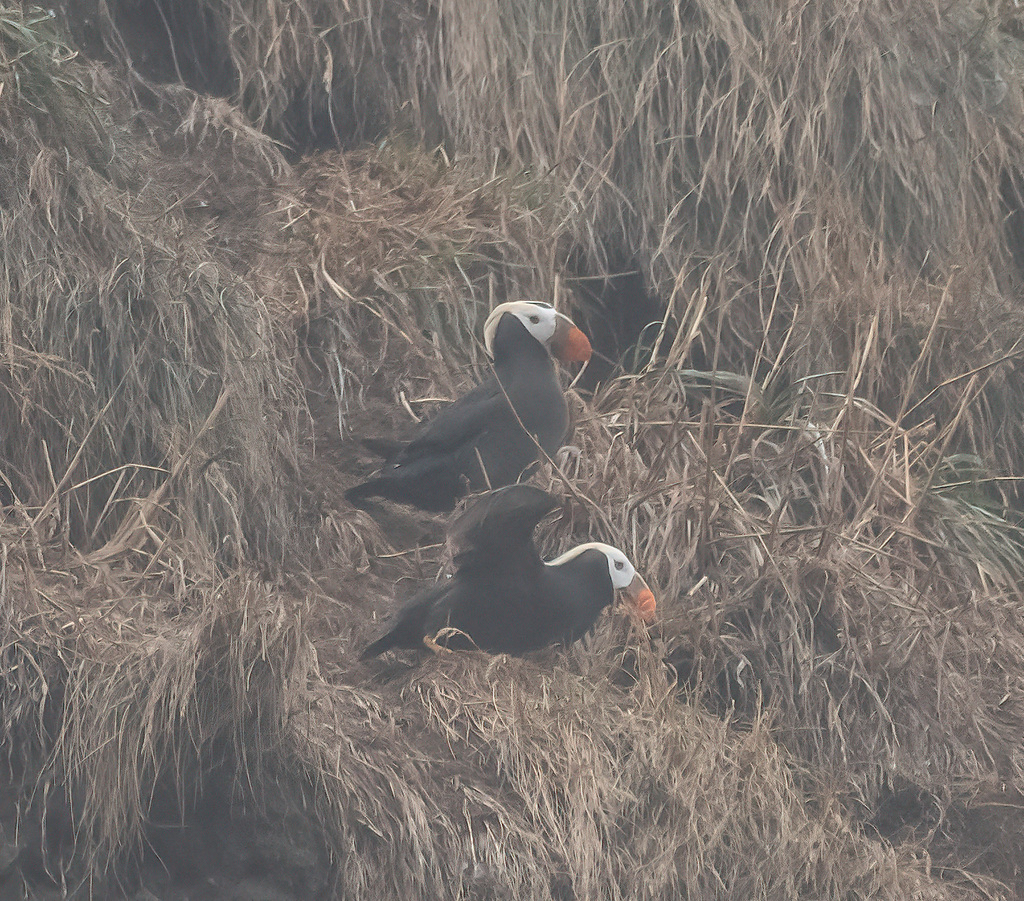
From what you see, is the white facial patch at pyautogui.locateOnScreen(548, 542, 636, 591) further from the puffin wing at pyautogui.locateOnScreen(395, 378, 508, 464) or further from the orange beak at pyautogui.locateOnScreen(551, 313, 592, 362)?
the orange beak at pyautogui.locateOnScreen(551, 313, 592, 362)

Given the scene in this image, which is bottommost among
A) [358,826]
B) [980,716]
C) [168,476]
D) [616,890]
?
[980,716]

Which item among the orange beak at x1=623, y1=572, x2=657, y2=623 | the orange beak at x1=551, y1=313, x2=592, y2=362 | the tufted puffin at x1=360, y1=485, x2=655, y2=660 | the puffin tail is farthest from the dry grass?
the orange beak at x1=623, y1=572, x2=657, y2=623

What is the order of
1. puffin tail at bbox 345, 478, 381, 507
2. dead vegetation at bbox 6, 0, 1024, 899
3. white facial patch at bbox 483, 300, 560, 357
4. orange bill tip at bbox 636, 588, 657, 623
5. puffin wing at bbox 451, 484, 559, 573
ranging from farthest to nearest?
white facial patch at bbox 483, 300, 560, 357, puffin tail at bbox 345, 478, 381, 507, orange bill tip at bbox 636, 588, 657, 623, puffin wing at bbox 451, 484, 559, 573, dead vegetation at bbox 6, 0, 1024, 899

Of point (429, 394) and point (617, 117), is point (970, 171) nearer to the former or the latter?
point (617, 117)

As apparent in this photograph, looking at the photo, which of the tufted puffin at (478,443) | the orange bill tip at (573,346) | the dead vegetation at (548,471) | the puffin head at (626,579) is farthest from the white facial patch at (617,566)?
the orange bill tip at (573,346)

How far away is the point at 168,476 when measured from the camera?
266 centimetres

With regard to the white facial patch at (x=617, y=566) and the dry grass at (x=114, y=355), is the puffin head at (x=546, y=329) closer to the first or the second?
the dry grass at (x=114, y=355)

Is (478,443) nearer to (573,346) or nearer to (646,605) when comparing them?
(573,346)

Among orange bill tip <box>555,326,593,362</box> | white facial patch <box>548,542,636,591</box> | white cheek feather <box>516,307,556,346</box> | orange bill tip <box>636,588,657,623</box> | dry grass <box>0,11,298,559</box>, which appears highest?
dry grass <box>0,11,298,559</box>

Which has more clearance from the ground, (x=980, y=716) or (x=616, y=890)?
(x=616, y=890)

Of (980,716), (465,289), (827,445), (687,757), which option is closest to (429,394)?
(465,289)

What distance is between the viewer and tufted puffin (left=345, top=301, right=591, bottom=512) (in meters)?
2.88

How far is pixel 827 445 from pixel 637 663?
2.89 ft

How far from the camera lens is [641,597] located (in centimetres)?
262
